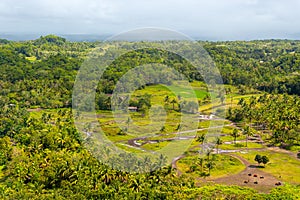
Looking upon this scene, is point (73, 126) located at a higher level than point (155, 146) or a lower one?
higher

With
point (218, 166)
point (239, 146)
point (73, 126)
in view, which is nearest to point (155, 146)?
point (218, 166)

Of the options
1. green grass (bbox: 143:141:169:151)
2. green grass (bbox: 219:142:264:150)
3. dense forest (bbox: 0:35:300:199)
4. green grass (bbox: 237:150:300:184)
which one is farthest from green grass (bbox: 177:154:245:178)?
dense forest (bbox: 0:35:300:199)

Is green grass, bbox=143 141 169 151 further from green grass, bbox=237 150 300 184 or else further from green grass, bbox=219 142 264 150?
green grass, bbox=237 150 300 184

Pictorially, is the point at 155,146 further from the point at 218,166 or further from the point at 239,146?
the point at 239,146

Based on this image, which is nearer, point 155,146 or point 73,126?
point 155,146

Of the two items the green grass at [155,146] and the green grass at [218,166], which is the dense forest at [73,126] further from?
the green grass at [155,146]

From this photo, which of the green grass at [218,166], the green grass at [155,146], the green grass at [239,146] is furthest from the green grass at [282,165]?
the green grass at [155,146]

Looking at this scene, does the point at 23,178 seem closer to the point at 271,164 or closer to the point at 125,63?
the point at 271,164

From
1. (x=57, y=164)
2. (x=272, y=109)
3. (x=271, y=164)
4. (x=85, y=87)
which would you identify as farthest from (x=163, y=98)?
(x=57, y=164)
